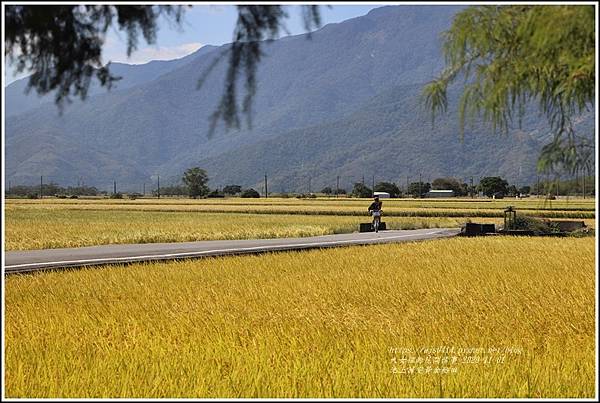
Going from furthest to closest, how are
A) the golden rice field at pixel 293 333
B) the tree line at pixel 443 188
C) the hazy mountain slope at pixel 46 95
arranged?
the golden rice field at pixel 293 333 < the hazy mountain slope at pixel 46 95 < the tree line at pixel 443 188

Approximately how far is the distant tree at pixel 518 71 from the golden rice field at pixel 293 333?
239 cm

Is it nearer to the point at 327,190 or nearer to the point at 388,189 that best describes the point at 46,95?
the point at 388,189

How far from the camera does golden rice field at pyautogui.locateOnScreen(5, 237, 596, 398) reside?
21.9ft

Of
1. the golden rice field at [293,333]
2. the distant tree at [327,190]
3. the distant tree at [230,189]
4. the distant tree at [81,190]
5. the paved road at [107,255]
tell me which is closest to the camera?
the golden rice field at [293,333]

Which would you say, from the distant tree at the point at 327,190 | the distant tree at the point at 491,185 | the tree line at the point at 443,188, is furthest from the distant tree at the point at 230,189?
the distant tree at the point at 491,185

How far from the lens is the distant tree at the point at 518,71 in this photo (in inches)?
187

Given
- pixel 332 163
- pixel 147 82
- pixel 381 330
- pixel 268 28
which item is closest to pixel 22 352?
pixel 147 82

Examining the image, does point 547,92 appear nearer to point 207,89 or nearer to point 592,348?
point 207,89

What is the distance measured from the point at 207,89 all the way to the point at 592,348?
503 centimetres

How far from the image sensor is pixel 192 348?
26.4 feet

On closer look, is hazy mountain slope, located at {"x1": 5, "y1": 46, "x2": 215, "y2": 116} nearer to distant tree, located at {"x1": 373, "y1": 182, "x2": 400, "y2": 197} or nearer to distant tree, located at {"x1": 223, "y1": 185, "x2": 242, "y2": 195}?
distant tree, located at {"x1": 223, "y1": 185, "x2": 242, "y2": 195}

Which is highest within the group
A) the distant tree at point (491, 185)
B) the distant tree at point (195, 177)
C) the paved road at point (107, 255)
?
the distant tree at point (195, 177)

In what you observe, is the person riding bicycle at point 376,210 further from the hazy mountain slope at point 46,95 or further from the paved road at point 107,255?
the hazy mountain slope at point 46,95

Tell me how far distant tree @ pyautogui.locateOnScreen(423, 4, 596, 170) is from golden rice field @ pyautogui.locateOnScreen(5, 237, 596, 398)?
2390mm
